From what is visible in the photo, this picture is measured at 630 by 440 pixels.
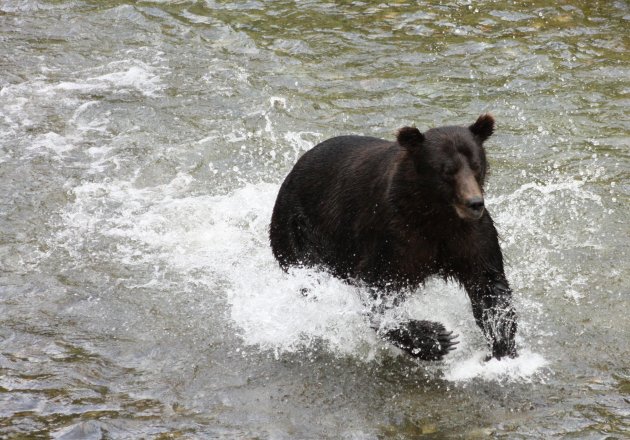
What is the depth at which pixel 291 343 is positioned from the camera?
6562 mm

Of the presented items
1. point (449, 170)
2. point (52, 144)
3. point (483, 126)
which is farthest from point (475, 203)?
point (52, 144)

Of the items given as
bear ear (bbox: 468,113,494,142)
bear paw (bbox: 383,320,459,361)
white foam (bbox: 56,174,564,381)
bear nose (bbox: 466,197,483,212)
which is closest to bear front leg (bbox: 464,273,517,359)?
white foam (bbox: 56,174,564,381)

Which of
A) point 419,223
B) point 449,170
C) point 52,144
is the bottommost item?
point 52,144

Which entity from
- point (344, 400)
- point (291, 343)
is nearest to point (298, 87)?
point (291, 343)

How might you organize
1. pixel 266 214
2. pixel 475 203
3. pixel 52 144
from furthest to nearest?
pixel 52 144 < pixel 266 214 < pixel 475 203

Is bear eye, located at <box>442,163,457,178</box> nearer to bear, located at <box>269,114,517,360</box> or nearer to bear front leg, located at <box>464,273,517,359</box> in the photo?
bear, located at <box>269,114,517,360</box>

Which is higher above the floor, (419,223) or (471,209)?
(471,209)

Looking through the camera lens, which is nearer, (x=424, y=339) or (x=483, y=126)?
(x=483, y=126)

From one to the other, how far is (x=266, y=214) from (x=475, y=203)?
3505mm

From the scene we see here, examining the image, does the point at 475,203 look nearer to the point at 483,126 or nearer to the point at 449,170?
the point at 449,170

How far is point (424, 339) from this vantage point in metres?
6.00

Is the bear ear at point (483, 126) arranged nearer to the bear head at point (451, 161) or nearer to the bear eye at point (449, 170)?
the bear head at point (451, 161)

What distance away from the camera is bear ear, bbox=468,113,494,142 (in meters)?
5.82

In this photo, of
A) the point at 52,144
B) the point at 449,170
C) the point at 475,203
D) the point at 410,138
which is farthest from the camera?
the point at 52,144
